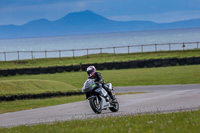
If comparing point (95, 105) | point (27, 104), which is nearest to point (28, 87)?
point (27, 104)

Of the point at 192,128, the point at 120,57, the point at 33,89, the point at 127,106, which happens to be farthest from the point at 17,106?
the point at 120,57

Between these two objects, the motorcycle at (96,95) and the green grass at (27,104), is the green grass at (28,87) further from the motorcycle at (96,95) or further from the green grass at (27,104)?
the motorcycle at (96,95)

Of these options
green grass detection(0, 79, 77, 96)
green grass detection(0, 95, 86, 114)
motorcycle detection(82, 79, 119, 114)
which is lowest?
green grass detection(0, 95, 86, 114)

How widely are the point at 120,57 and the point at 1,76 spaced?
1787 centimetres

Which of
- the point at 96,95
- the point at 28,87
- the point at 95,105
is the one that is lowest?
the point at 28,87

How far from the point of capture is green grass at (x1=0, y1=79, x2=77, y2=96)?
885 inches

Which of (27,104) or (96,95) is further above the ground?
(96,95)

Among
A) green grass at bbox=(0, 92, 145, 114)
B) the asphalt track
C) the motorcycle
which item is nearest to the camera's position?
the motorcycle

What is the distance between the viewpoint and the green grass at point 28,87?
2249 cm

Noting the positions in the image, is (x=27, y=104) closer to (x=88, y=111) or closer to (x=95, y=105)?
(x=88, y=111)

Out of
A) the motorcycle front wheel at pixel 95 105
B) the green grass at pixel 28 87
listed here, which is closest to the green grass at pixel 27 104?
the green grass at pixel 28 87

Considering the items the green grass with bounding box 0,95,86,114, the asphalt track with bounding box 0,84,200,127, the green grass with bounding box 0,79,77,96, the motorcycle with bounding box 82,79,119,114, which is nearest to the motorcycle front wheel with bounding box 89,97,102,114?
the motorcycle with bounding box 82,79,119,114

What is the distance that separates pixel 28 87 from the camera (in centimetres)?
2386

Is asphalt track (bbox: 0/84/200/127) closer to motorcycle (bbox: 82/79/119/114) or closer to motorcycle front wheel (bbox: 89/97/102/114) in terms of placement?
motorcycle front wheel (bbox: 89/97/102/114)
